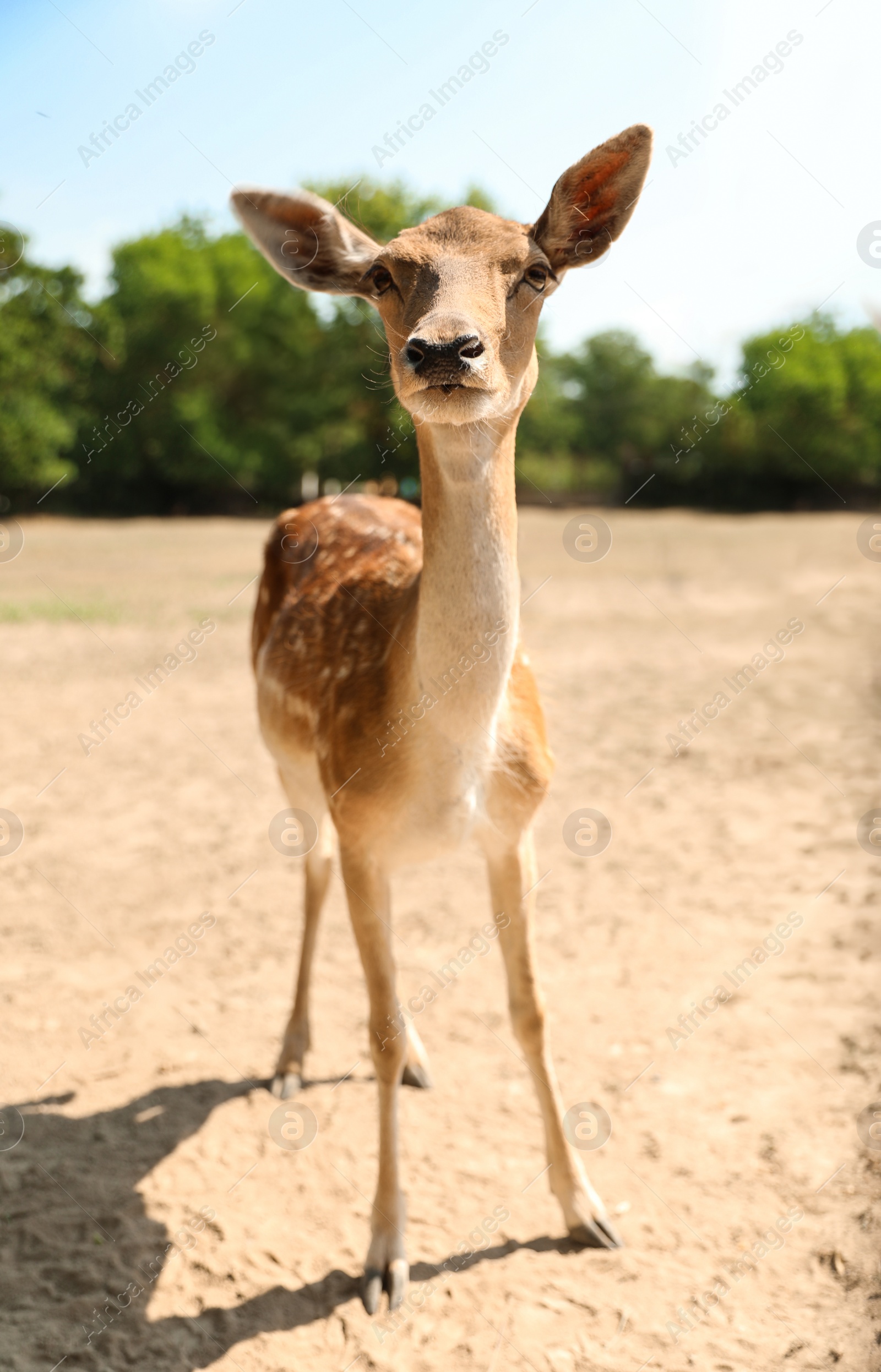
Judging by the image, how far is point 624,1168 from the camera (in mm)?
3355

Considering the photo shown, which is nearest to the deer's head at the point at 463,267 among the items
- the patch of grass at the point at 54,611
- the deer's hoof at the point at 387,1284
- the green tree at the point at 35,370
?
the deer's hoof at the point at 387,1284

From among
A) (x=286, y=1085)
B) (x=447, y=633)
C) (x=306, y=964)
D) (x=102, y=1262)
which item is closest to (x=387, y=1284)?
(x=102, y=1262)

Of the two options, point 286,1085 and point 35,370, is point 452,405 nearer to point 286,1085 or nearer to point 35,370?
point 286,1085

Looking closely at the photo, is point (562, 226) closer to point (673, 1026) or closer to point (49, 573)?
point (673, 1026)

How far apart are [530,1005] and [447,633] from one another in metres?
1.33

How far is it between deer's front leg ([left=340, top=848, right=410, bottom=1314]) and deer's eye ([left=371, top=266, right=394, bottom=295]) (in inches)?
64.0

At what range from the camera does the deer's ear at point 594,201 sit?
2.61m

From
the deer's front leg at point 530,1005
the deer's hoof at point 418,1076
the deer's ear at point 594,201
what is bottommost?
the deer's hoof at point 418,1076

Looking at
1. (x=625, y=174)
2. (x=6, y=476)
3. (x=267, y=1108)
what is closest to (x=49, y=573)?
(x=6, y=476)

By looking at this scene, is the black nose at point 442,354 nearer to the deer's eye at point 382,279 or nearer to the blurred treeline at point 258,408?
the deer's eye at point 382,279

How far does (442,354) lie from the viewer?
2199 millimetres

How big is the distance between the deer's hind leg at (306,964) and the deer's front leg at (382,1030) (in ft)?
2.72

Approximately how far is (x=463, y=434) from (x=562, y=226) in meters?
0.71

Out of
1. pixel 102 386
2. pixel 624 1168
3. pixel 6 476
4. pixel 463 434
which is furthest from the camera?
pixel 102 386
